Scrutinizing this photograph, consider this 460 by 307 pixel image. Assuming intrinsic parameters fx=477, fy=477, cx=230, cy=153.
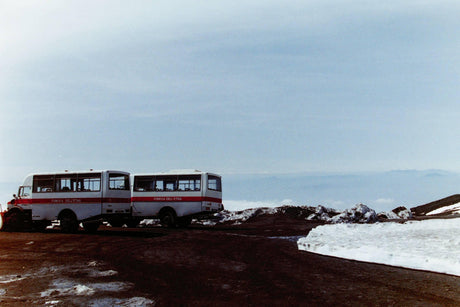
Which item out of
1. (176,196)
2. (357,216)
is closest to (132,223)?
(176,196)

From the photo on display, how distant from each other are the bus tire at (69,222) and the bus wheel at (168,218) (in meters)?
4.97

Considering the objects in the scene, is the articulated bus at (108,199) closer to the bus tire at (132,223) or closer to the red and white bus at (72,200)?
the red and white bus at (72,200)

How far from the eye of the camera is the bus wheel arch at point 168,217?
2731 cm

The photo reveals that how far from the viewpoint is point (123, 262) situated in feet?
42.5

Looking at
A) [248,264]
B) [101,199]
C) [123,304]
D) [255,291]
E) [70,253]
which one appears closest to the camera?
[123,304]

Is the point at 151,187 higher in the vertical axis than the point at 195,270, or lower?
higher

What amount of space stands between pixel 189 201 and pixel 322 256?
1383cm

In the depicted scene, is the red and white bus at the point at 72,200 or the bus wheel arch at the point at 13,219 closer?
the red and white bus at the point at 72,200

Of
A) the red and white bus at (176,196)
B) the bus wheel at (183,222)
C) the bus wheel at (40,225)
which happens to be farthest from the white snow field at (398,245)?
the bus wheel at (40,225)

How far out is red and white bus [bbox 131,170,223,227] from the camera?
26.8m

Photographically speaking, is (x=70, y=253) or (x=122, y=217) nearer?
(x=70, y=253)

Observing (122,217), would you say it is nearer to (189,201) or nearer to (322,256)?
(189,201)

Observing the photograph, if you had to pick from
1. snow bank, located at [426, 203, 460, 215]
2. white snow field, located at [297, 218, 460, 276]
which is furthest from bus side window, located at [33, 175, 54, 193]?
snow bank, located at [426, 203, 460, 215]

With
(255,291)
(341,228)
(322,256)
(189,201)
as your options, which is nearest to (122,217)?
(189,201)
